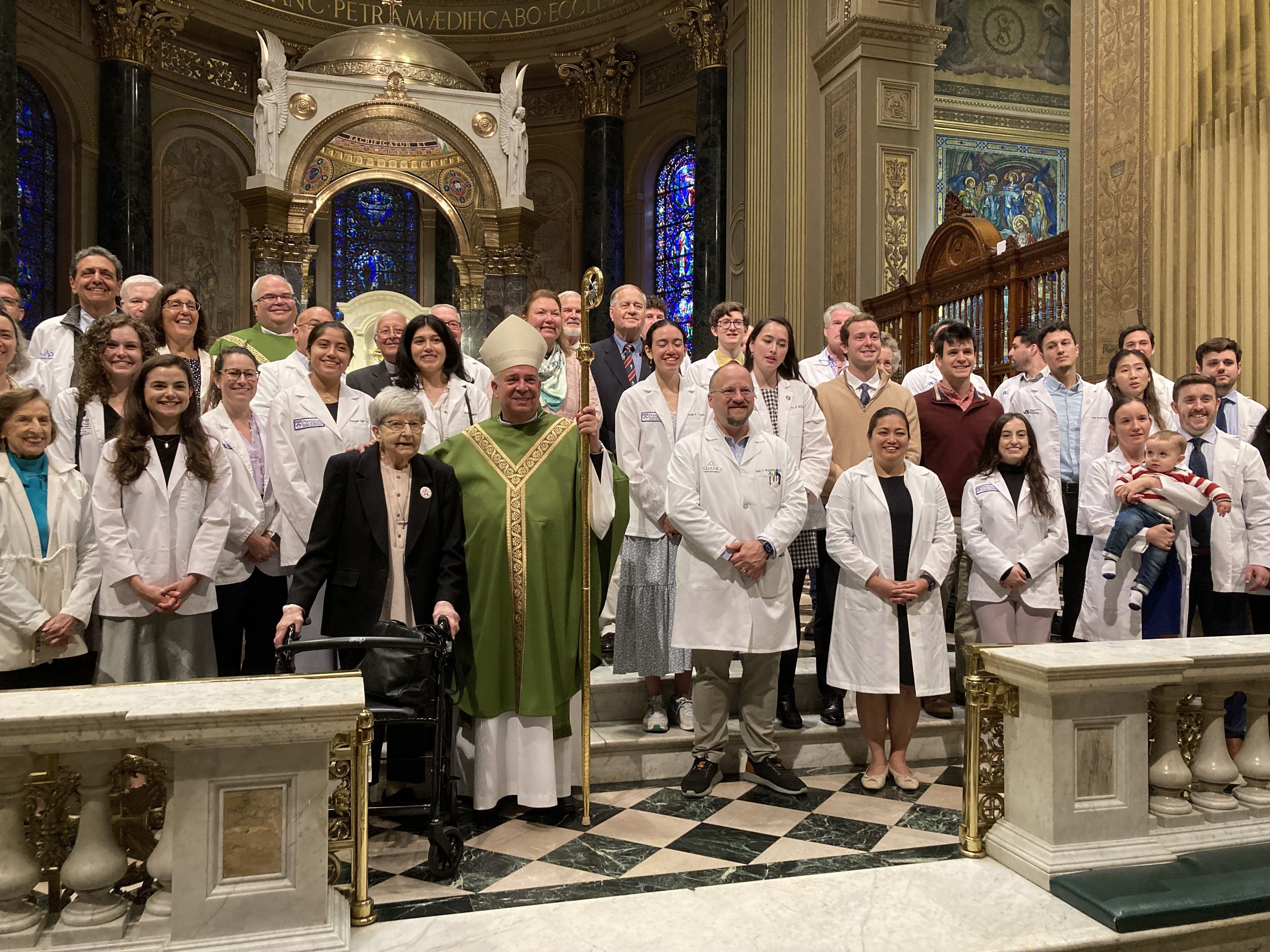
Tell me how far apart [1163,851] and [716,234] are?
10.4m

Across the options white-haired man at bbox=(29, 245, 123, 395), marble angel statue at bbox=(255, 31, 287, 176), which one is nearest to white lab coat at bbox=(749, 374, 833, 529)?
white-haired man at bbox=(29, 245, 123, 395)

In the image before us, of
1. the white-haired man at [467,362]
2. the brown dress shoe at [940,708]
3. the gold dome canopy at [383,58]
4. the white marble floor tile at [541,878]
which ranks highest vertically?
the gold dome canopy at [383,58]

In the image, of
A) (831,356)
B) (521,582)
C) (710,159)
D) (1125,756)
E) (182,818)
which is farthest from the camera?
(710,159)

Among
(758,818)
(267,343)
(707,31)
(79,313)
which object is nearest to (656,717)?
(758,818)

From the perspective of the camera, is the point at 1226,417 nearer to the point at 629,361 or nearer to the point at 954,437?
the point at 954,437

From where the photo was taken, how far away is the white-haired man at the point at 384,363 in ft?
16.6

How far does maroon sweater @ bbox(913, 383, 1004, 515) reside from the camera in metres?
4.94

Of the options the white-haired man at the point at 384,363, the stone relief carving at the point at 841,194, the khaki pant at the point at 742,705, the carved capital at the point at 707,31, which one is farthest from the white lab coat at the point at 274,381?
the carved capital at the point at 707,31

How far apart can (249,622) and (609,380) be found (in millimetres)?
2149

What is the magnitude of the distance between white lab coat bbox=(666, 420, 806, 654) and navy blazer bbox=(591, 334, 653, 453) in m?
1.13

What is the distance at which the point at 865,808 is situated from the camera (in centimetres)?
405

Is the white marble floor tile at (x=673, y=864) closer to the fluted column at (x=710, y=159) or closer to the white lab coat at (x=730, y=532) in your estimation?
the white lab coat at (x=730, y=532)

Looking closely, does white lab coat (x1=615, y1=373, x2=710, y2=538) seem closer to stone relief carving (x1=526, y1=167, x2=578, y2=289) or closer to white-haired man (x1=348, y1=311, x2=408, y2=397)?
white-haired man (x1=348, y1=311, x2=408, y2=397)

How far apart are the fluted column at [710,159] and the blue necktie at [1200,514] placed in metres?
8.19
